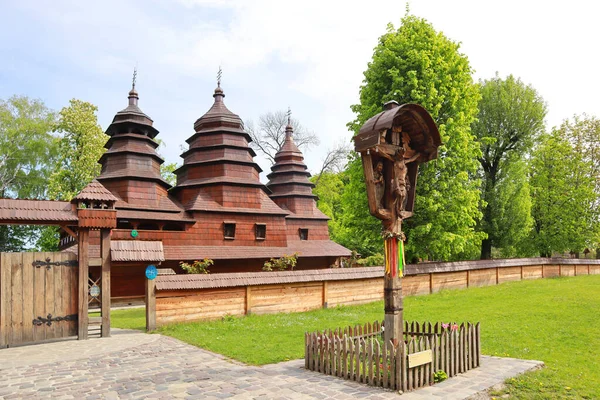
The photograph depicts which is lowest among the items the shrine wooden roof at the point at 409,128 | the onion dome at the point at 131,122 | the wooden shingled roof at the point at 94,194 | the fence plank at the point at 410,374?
the fence plank at the point at 410,374

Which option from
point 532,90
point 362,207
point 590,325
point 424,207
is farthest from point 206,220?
point 532,90

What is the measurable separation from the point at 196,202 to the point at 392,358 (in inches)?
890

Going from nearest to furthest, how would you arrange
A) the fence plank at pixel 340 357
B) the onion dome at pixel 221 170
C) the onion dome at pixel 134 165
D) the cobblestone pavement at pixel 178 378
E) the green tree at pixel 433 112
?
the cobblestone pavement at pixel 178 378 < the fence plank at pixel 340 357 < the green tree at pixel 433 112 < the onion dome at pixel 134 165 < the onion dome at pixel 221 170

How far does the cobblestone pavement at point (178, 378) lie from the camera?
6.68 meters

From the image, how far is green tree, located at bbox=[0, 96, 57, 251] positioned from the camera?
132 feet

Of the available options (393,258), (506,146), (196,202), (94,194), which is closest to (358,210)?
(196,202)

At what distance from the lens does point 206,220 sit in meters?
27.6

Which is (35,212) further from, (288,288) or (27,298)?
(288,288)

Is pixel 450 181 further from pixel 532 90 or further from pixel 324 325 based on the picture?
pixel 532 90

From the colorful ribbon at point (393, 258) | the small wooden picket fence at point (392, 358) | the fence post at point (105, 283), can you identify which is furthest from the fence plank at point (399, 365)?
the fence post at point (105, 283)

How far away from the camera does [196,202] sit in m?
27.8

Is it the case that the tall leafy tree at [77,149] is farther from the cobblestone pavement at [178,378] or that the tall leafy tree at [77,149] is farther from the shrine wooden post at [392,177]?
the shrine wooden post at [392,177]

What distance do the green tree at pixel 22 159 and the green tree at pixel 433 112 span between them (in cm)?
3238

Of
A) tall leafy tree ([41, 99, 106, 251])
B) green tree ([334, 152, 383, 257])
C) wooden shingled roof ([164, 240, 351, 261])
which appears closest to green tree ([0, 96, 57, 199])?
tall leafy tree ([41, 99, 106, 251])
